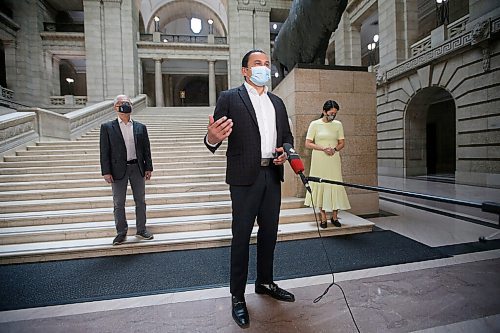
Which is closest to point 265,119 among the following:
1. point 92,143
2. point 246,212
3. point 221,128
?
point 221,128

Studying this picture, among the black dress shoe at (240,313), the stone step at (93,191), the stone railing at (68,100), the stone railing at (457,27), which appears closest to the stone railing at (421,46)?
the stone railing at (457,27)

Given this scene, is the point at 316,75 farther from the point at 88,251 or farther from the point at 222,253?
the point at 88,251

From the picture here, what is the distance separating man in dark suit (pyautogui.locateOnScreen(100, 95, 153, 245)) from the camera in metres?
3.35

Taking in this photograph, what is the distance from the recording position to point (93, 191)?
4879 mm

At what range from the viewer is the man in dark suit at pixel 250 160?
196 centimetres

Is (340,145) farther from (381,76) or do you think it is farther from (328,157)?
(381,76)

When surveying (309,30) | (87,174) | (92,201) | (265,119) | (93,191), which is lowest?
(92,201)

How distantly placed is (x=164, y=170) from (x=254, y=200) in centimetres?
431

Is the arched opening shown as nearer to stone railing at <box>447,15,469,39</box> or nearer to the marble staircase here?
stone railing at <box>447,15,469,39</box>

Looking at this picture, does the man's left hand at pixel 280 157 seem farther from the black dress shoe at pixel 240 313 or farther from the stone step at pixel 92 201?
the stone step at pixel 92 201

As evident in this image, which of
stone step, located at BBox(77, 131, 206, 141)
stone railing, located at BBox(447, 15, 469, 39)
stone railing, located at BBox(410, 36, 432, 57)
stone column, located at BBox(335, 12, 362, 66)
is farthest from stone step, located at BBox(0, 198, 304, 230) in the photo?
stone column, located at BBox(335, 12, 362, 66)

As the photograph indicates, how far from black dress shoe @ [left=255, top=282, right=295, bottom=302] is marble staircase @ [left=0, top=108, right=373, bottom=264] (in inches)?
54.7

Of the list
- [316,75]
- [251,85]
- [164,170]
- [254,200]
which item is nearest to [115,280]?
[254,200]

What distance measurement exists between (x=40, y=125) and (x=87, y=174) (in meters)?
3.45
